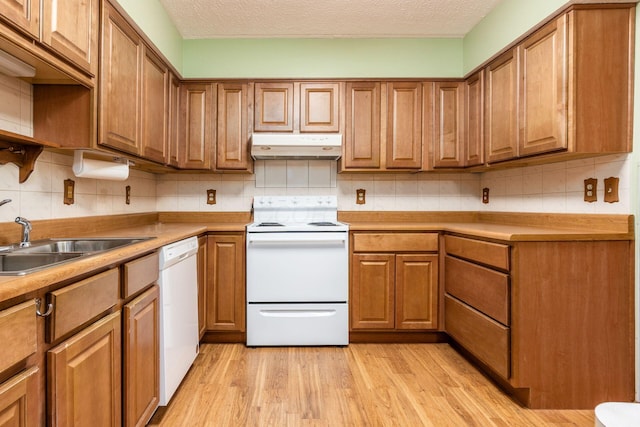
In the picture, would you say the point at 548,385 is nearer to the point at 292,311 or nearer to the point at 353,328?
the point at 353,328

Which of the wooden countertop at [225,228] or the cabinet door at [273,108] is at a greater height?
the cabinet door at [273,108]

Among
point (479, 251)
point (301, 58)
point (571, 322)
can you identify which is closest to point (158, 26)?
point (301, 58)

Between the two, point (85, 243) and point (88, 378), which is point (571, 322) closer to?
point (88, 378)

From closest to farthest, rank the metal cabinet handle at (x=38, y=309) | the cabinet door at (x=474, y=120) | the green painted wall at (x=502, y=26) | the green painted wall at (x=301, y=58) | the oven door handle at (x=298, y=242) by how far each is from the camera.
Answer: the metal cabinet handle at (x=38, y=309) → the green painted wall at (x=502, y=26) → the oven door handle at (x=298, y=242) → the cabinet door at (x=474, y=120) → the green painted wall at (x=301, y=58)

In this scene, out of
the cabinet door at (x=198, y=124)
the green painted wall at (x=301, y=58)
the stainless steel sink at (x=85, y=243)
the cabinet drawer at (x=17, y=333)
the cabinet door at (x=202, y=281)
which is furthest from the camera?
the green painted wall at (x=301, y=58)

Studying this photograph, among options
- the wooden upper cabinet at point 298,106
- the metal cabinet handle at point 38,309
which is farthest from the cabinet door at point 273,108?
the metal cabinet handle at point 38,309

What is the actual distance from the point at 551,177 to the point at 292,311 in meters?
1.91

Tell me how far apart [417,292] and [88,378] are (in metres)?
2.08

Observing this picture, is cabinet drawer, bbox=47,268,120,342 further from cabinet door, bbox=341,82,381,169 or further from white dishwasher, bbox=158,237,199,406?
cabinet door, bbox=341,82,381,169

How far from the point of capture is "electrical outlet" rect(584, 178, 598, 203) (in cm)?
195

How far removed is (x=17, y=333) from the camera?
0.81 m

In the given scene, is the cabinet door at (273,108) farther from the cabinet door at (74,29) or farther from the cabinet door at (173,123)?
the cabinet door at (74,29)

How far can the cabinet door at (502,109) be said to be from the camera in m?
2.25

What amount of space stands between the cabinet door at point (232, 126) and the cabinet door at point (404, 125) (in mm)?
1125
